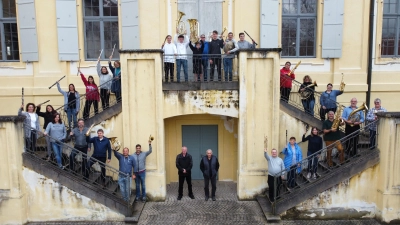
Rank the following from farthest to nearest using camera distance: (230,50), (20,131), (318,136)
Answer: (230,50), (318,136), (20,131)

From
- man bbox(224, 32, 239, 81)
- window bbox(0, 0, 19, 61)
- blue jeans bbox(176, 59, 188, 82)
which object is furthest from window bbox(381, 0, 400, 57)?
window bbox(0, 0, 19, 61)

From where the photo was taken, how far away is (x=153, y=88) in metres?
11.0

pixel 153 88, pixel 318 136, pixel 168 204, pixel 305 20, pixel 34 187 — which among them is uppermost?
pixel 305 20

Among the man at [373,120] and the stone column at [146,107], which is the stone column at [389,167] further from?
the stone column at [146,107]

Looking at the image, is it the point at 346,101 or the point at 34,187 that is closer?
the point at 34,187

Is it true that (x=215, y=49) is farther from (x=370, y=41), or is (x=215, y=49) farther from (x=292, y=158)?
(x=370, y=41)

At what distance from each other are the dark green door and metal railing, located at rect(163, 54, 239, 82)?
2.15 metres

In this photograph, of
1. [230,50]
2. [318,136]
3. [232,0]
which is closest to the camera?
[318,136]

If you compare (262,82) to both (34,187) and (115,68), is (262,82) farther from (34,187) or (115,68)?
(34,187)

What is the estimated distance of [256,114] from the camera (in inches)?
439

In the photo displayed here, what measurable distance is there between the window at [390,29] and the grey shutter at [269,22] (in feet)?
13.0

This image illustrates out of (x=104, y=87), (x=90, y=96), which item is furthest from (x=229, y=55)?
(x=90, y=96)

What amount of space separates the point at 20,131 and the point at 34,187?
5.05ft

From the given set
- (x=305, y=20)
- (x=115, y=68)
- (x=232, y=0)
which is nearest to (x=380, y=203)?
(x=305, y=20)
